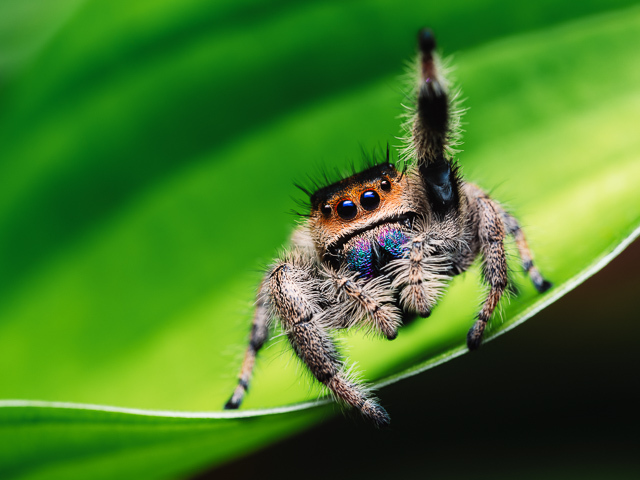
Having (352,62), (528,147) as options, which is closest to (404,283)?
(528,147)

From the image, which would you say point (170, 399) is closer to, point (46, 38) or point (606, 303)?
point (46, 38)

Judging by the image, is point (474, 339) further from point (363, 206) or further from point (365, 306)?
point (363, 206)

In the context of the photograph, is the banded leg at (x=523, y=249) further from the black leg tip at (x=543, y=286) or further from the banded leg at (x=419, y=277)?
the banded leg at (x=419, y=277)

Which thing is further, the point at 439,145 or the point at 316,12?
the point at 316,12

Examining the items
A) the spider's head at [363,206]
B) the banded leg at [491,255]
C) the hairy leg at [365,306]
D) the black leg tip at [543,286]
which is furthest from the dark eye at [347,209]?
the black leg tip at [543,286]

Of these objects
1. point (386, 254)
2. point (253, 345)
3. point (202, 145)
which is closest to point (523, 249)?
point (386, 254)

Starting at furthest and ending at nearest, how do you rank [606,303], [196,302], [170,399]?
1. [606,303]
2. [196,302]
3. [170,399]

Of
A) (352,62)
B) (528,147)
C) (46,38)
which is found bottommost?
(528,147)

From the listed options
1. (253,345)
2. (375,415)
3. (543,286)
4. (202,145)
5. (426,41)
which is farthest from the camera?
(202,145)
